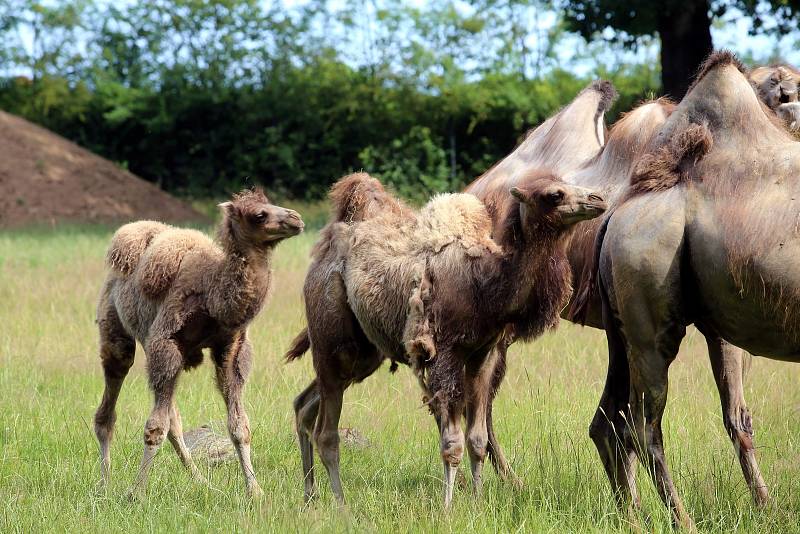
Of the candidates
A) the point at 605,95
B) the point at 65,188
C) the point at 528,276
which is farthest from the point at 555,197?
the point at 65,188

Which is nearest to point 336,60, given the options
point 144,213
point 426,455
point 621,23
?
point 144,213

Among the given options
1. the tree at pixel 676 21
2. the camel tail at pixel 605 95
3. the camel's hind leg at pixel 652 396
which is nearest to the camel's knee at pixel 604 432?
the camel's hind leg at pixel 652 396

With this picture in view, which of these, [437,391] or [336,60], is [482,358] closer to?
[437,391]

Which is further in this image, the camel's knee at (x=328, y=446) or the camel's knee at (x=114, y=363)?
the camel's knee at (x=114, y=363)

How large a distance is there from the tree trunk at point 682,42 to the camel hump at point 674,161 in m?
14.5

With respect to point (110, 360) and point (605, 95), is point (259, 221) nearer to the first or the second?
point (110, 360)

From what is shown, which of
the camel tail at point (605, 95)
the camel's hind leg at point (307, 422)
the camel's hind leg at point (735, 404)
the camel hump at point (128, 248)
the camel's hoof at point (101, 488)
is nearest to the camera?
the camel's hind leg at point (735, 404)

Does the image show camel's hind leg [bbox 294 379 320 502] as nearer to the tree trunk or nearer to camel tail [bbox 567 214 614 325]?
camel tail [bbox 567 214 614 325]

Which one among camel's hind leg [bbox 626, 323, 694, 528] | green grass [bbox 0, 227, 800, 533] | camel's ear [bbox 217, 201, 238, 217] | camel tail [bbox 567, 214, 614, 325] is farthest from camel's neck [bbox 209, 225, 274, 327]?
camel's hind leg [bbox 626, 323, 694, 528]

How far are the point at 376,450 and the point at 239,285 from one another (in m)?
1.58

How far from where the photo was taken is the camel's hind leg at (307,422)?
646 centimetres

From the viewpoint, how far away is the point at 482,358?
6066mm

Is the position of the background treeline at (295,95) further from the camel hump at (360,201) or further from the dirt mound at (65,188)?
the camel hump at (360,201)

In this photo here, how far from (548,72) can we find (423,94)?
14.9 feet
